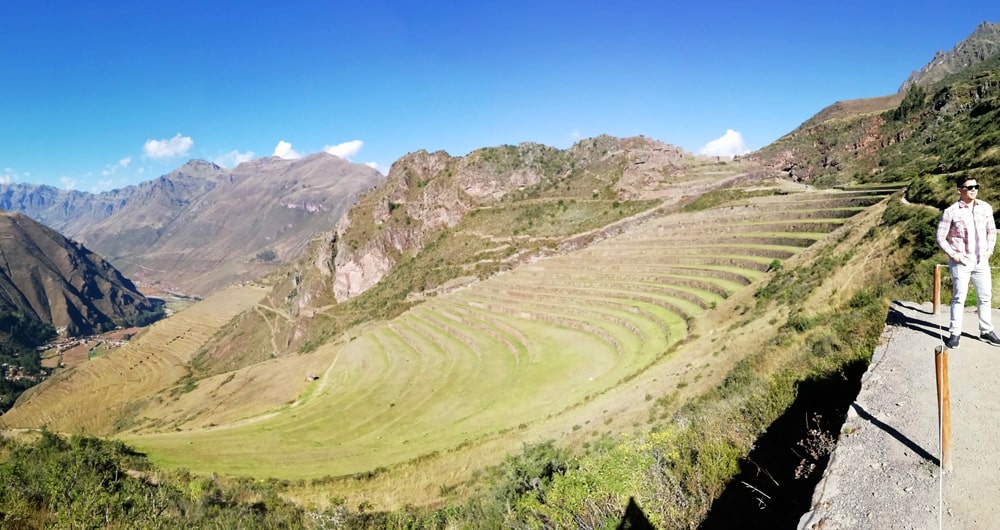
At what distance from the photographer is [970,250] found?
21.2 feet

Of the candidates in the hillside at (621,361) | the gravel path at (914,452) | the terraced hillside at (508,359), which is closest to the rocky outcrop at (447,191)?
the hillside at (621,361)

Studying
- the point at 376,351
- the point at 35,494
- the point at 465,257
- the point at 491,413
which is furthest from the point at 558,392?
the point at 465,257

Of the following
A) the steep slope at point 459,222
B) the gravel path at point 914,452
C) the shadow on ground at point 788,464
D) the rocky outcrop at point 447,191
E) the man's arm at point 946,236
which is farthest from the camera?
the rocky outcrop at point 447,191

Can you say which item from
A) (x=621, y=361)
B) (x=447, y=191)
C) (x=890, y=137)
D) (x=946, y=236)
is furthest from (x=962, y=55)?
(x=946, y=236)

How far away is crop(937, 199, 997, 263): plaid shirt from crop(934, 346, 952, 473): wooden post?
13.3ft

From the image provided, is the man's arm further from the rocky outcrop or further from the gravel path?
the rocky outcrop

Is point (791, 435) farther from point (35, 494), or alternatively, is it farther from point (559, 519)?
point (35, 494)

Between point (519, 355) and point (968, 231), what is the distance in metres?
22.8

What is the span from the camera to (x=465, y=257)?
72.1m

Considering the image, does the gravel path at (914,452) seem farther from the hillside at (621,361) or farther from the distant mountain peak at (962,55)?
the distant mountain peak at (962,55)

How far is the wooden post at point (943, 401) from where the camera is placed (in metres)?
3.55

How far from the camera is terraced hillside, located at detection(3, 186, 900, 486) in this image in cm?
2014

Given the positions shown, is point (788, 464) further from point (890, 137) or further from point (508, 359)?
point (890, 137)

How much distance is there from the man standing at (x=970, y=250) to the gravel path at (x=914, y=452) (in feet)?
1.09
